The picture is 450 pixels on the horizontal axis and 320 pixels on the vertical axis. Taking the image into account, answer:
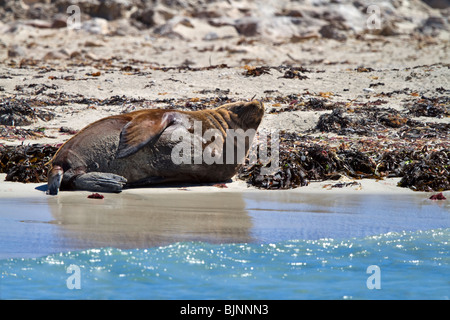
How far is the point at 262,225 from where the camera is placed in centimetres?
462

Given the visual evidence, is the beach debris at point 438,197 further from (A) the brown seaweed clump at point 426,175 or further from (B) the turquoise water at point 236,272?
(B) the turquoise water at point 236,272

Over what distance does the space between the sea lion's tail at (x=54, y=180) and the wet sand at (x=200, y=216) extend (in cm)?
9

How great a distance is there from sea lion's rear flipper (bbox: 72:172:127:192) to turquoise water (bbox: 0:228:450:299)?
223 centimetres

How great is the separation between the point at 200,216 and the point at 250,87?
7808 mm

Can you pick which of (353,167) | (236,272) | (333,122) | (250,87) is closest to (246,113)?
(353,167)

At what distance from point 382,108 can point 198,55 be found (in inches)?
337

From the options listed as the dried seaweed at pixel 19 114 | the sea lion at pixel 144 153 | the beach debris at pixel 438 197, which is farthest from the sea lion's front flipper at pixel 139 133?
the dried seaweed at pixel 19 114

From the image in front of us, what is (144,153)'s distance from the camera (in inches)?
255

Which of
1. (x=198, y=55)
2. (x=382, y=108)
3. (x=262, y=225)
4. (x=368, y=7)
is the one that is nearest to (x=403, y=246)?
(x=262, y=225)

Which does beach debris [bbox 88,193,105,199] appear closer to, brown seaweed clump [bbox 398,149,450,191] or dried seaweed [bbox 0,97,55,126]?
brown seaweed clump [bbox 398,149,450,191]

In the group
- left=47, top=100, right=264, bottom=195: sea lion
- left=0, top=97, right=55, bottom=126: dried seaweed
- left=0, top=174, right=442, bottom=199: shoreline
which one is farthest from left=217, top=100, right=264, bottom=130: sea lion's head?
left=0, top=97, right=55, bottom=126: dried seaweed

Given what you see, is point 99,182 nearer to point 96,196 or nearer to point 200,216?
point 96,196

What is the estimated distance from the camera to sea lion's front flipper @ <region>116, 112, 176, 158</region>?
6344 mm
